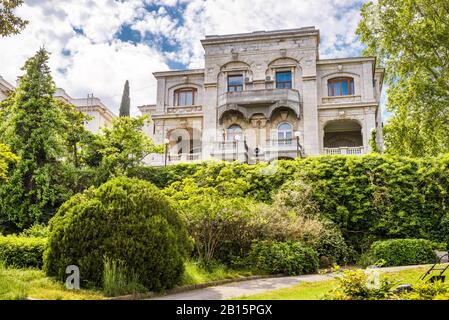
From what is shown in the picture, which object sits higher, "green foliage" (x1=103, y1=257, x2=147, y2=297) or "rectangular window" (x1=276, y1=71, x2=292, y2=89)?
"rectangular window" (x1=276, y1=71, x2=292, y2=89)

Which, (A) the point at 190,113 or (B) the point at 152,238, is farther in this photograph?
(A) the point at 190,113

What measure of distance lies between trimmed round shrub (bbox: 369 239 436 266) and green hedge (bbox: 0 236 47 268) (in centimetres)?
976

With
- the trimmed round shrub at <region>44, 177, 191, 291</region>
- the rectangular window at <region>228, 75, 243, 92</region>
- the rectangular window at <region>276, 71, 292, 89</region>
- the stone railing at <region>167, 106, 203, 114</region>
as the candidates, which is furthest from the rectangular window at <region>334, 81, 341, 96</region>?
the trimmed round shrub at <region>44, 177, 191, 291</region>

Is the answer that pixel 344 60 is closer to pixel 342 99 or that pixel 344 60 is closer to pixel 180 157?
pixel 342 99

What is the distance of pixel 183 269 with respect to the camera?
370 inches

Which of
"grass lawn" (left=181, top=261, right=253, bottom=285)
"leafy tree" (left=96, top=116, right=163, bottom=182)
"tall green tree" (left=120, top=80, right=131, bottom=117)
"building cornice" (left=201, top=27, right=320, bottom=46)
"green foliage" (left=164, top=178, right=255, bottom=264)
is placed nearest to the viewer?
"grass lawn" (left=181, top=261, right=253, bottom=285)

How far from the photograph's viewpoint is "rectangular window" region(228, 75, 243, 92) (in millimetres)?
32506

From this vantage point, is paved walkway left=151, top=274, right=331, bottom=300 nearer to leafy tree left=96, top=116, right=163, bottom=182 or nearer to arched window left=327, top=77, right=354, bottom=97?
leafy tree left=96, top=116, right=163, bottom=182

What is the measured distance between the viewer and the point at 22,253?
10.7 m

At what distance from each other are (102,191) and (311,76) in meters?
24.1

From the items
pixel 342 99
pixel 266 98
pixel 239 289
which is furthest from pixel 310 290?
pixel 342 99

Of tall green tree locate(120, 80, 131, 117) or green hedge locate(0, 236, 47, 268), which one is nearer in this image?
green hedge locate(0, 236, 47, 268)
